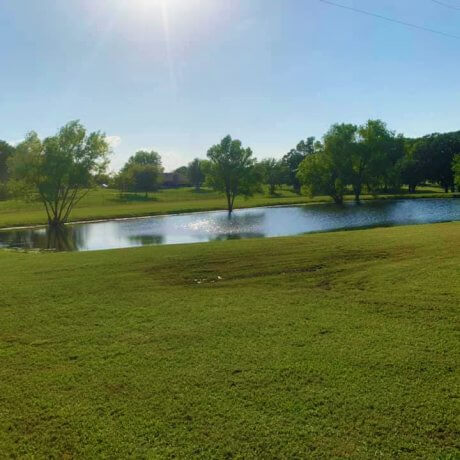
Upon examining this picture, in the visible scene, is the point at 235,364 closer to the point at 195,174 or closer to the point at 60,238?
the point at 60,238

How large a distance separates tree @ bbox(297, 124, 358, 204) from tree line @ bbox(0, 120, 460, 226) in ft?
0.45

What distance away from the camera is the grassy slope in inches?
154

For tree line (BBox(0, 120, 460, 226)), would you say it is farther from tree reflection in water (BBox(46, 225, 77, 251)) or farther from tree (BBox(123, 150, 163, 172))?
tree (BBox(123, 150, 163, 172))

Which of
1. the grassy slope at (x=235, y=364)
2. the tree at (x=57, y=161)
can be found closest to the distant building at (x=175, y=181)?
the tree at (x=57, y=161)

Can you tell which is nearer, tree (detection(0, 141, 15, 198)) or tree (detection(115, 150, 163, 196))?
tree (detection(115, 150, 163, 196))

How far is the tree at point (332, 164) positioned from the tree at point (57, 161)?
98.8ft

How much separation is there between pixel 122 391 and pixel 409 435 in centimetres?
309

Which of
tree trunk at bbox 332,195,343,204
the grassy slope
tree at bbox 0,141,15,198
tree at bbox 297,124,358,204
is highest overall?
tree at bbox 0,141,15,198

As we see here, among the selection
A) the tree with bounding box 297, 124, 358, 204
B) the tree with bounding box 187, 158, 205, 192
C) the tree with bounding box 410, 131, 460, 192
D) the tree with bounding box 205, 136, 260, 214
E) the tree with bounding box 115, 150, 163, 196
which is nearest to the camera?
the tree with bounding box 205, 136, 260, 214

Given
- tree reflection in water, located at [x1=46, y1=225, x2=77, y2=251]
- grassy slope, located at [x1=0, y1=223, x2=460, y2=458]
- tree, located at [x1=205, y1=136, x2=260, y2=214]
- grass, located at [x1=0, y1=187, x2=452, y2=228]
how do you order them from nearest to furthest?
1. grassy slope, located at [x1=0, y1=223, x2=460, y2=458]
2. tree reflection in water, located at [x1=46, y1=225, x2=77, y2=251]
3. grass, located at [x1=0, y1=187, x2=452, y2=228]
4. tree, located at [x1=205, y1=136, x2=260, y2=214]

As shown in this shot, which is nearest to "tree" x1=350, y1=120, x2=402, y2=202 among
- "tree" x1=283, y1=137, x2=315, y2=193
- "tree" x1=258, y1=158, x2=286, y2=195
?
"tree" x1=258, y1=158, x2=286, y2=195

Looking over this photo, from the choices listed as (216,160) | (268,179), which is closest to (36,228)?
(216,160)

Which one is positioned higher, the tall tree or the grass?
the tall tree

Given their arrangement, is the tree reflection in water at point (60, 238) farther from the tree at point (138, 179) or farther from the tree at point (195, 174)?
the tree at point (195, 174)
